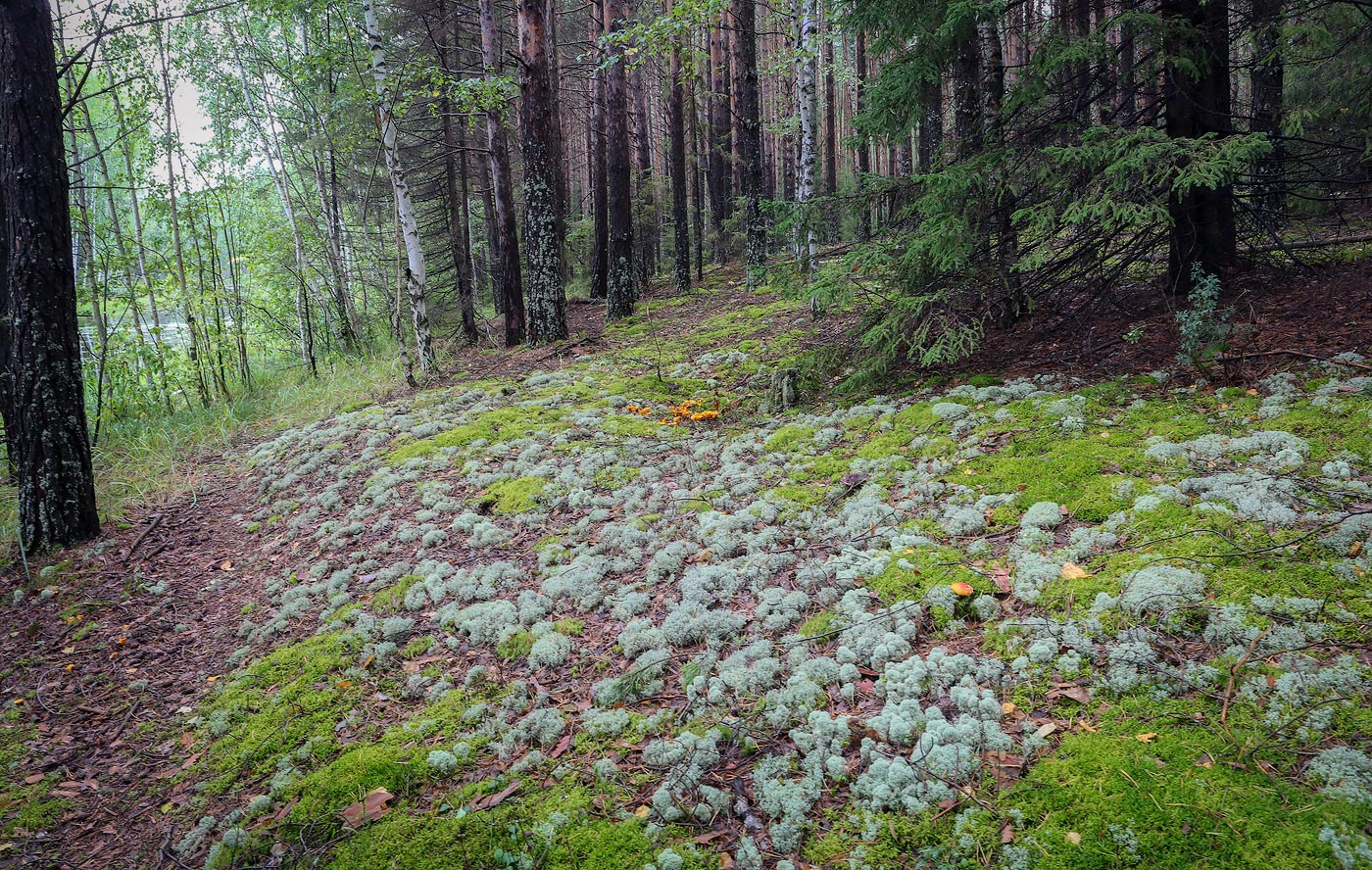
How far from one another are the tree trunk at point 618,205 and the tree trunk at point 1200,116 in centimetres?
898

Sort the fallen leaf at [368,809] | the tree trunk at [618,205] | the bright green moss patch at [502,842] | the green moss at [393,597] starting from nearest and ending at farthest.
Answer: the bright green moss patch at [502,842]
the fallen leaf at [368,809]
the green moss at [393,597]
the tree trunk at [618,205]

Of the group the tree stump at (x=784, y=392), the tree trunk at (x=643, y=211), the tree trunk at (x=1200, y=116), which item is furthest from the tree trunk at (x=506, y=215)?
the tree trunk at (x=1200, y=116)

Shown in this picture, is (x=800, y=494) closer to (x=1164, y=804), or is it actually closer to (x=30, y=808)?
(x=1164, y=804)

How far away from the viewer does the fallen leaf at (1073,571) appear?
10.1 ft

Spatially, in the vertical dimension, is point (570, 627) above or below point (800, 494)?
below

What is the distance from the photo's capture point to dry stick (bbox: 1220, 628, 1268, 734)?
88.2 inches

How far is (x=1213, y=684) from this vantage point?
7.75ft

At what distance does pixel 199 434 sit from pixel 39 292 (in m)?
3.97

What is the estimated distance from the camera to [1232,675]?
2357 millimetres

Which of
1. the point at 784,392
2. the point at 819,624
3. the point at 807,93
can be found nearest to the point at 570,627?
the point at 819,624

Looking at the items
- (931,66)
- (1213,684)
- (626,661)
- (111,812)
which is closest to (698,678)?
(626,661)

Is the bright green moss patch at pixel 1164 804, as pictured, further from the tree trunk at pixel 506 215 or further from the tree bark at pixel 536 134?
the tree trunk at pixel 506 215

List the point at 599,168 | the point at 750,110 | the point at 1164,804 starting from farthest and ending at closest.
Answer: the point at 599,168 < the point at 750,110 < the point at 1164,804

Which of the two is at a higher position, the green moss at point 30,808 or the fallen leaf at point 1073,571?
the fallen leaf at point 1073,571
